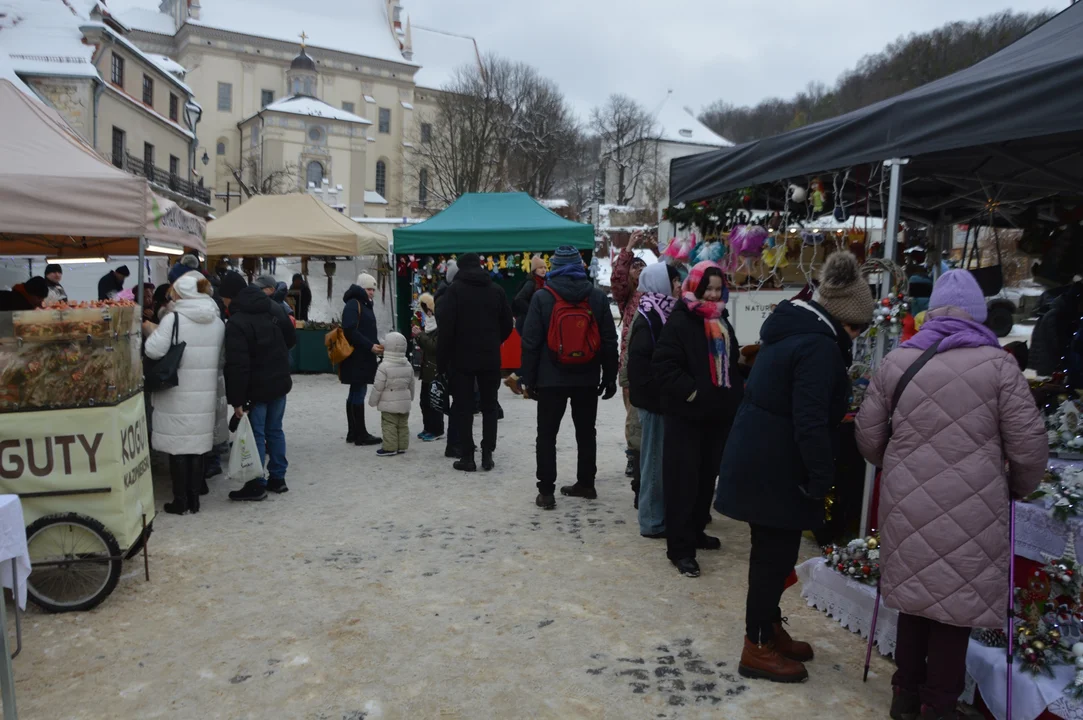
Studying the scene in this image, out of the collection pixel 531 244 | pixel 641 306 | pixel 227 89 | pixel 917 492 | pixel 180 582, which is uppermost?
pixel 227 89

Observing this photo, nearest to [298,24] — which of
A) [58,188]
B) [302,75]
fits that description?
[302,75]

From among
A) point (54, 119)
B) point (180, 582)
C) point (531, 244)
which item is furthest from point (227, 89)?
point (180, 582)

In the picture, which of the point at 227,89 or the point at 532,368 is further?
the point at 227,89

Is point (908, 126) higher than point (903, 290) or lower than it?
higher

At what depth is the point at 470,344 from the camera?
6848 millimetres

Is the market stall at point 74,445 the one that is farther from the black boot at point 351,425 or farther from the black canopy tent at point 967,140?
the black canopy tent at point 967,140

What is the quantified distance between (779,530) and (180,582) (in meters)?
3.29

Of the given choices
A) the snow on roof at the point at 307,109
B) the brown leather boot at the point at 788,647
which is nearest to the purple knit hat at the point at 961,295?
the brown leather boot at the point at 788,647

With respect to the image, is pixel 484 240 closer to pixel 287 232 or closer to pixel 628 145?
pixel 287 232

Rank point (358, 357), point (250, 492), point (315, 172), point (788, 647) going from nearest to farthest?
point (788, 647), point (250, 492), point (358, 357), point (315, 172)

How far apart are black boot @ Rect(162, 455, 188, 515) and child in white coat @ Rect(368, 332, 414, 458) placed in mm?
2036

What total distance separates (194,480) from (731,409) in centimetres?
387

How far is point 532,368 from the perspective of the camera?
5875mm

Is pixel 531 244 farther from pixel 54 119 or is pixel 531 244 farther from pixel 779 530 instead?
pixel 779 530
